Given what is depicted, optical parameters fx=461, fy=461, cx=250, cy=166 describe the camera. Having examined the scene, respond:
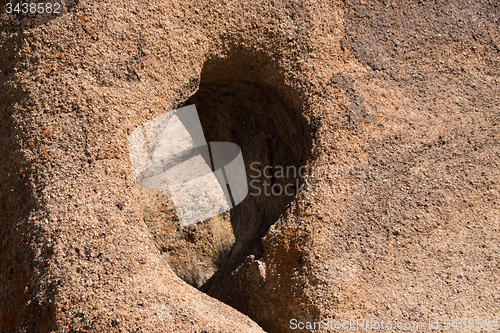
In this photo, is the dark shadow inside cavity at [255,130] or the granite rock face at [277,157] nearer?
the granite rock face at [277,157]

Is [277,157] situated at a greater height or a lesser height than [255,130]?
lesser

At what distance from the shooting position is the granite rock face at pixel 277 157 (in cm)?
122

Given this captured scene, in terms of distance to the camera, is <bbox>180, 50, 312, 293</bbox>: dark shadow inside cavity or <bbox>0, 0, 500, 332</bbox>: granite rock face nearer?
<bbox>0, 0, 500, 332</bbox>: granite rock face

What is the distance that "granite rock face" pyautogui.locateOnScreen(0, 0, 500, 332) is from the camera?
122cm

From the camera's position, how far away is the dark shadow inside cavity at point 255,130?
159 cm

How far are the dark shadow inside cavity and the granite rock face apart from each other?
0.01 m

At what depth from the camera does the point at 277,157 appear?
1877 mm

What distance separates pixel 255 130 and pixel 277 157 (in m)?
0.18

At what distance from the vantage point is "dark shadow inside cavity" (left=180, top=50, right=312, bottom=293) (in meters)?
1.59

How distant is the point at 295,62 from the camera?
1563 millimetres

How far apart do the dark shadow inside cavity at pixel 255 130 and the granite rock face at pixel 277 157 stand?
1 cm

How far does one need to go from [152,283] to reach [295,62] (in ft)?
2.79

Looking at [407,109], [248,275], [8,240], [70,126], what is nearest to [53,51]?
[70,126]

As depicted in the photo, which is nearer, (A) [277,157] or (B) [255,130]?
(A) [277,157]
